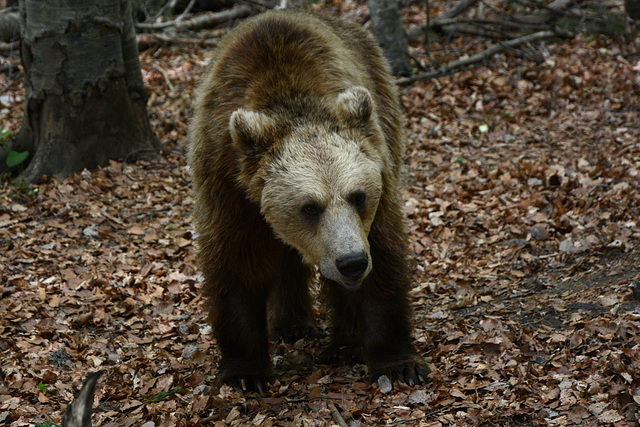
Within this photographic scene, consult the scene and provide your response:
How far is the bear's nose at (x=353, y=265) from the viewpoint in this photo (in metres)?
4.05

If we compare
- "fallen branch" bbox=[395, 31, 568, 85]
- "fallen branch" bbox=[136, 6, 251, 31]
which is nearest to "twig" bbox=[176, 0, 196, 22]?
"fallen branch" bbox=[136, 6, 251, 31]

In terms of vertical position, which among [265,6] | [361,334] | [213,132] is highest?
[265,6]

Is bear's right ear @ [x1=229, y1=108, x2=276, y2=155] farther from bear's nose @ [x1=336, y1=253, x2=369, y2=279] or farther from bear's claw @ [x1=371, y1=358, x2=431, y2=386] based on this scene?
bear's claw @ [x1=371, y1=358, x2=431, y2=386]

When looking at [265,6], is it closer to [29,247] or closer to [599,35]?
[599,35]

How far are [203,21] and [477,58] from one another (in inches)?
214

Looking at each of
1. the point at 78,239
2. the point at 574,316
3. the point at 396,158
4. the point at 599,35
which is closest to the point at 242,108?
the point at 396,158

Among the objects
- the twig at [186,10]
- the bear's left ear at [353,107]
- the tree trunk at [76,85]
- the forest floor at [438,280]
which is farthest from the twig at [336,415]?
the twig at [186,10]

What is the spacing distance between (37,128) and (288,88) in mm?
4688

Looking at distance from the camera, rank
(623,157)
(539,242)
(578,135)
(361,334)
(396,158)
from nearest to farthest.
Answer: (361,334) < (396,158) < (539,242) < (623,157) < (578,135)

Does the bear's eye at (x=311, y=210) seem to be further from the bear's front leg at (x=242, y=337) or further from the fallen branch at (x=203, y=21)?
the fallen branch at (x=203, y=21)

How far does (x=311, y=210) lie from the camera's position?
13.9ft

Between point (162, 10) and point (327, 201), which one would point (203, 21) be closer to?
point (162, 10)

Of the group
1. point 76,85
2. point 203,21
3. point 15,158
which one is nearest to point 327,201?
point 76,85

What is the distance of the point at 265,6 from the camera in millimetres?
13531
